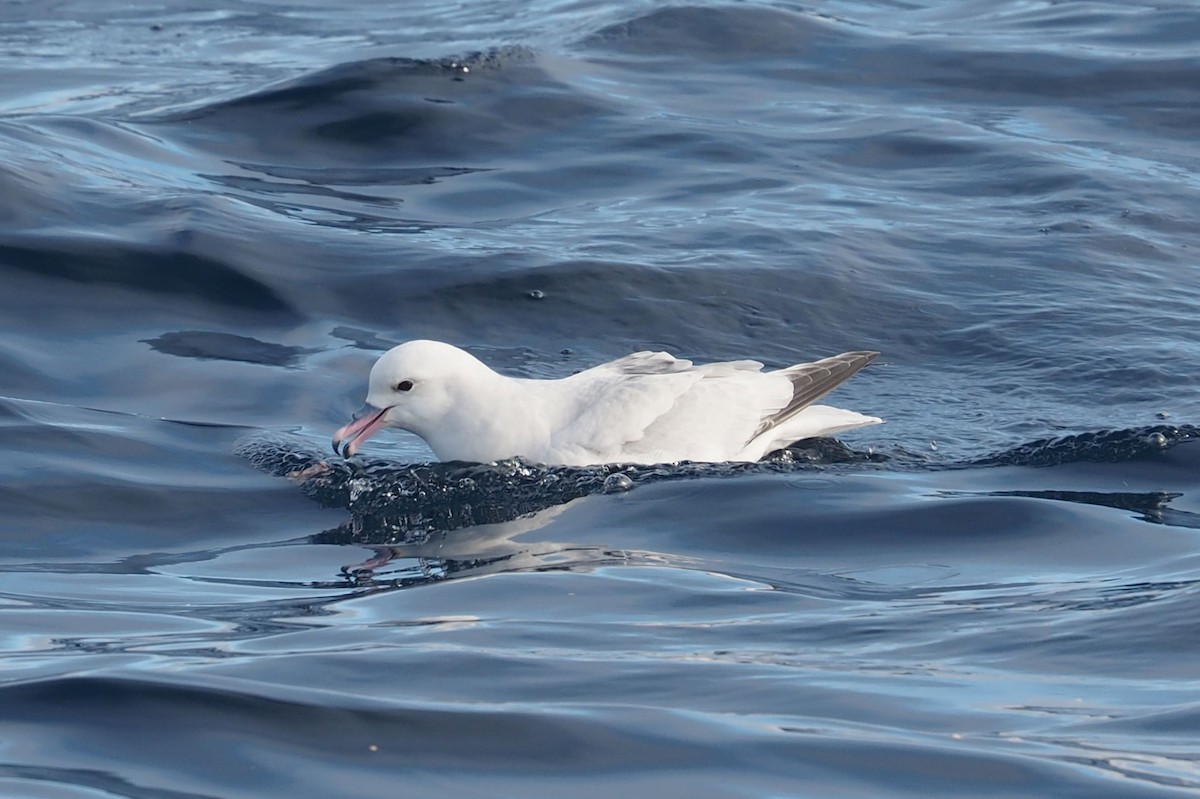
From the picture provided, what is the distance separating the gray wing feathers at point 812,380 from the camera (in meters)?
7.95

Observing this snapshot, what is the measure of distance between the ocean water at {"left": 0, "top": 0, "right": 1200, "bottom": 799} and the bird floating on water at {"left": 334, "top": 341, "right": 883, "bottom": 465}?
0.14 meters

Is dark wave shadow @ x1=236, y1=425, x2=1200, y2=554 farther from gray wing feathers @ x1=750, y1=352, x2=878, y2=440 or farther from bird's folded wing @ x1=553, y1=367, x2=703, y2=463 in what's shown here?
gray wing feathers @ x1=750, y1=352, x2=878, y2=440

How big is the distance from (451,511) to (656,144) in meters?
6.59

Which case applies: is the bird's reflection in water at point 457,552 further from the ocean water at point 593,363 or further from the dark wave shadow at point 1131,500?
the dark wave shadow at point 1131,500

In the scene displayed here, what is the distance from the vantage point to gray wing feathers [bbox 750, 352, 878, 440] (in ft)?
26.1

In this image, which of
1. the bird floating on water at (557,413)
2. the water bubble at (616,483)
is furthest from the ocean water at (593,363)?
the bird floating on water at (557,413)

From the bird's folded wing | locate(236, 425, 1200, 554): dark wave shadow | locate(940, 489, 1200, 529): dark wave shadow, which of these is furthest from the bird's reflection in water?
locate(940, 489, 1200, 529): dark wave shadow

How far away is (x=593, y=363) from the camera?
9.69 meters

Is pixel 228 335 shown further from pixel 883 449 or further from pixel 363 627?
pixel 363 627

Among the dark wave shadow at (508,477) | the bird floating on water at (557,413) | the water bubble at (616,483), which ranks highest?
the bird floating on water at (557,413)

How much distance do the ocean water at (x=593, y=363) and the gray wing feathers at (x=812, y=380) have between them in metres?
0.23

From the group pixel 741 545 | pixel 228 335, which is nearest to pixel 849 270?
pixel 228 335

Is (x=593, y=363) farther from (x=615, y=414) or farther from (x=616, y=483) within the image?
(x=616, y=483)

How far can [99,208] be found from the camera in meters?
11.3
